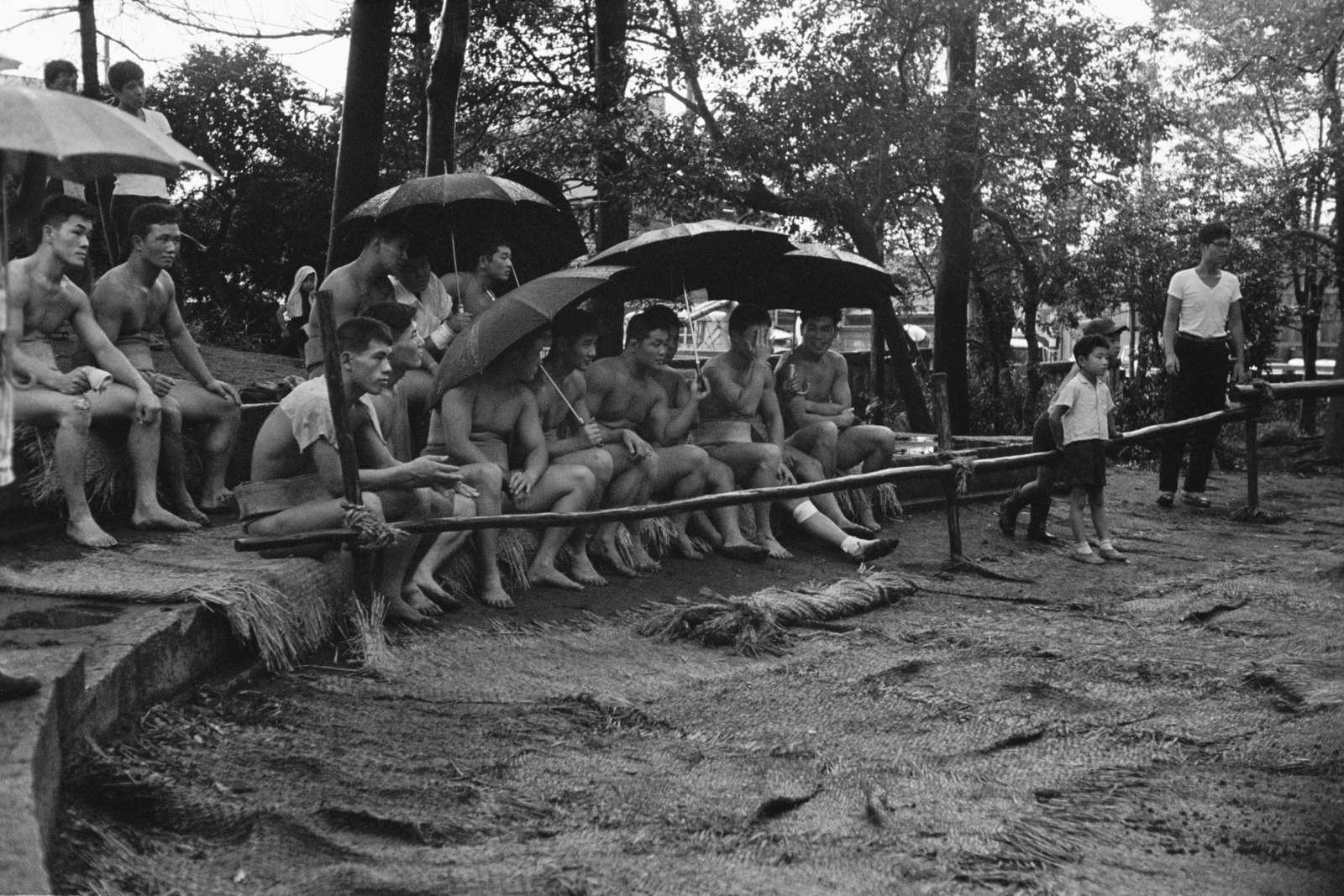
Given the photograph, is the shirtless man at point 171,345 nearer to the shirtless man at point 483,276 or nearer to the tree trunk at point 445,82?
the shirtless man at point 483,276

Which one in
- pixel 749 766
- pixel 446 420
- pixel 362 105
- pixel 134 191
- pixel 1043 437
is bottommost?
pixel 749 766

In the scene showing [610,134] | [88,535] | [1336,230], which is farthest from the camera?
[1336,230]

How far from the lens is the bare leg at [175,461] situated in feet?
21.8

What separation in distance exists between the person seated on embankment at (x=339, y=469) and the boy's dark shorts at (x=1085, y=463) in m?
4.29

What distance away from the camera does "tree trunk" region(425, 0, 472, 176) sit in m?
10.3

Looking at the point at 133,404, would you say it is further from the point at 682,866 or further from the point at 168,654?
the point at 682,866

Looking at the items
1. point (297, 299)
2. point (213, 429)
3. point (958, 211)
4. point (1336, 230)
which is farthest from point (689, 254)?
point (1336, 230)

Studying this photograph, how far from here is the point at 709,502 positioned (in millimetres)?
7320

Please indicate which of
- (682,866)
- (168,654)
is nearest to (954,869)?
(682,866)

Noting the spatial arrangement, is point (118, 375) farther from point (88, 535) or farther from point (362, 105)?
point (362, 105)

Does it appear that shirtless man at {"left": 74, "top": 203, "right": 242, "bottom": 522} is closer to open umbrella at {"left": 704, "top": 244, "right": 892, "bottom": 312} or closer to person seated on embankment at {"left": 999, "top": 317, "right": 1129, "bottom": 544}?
open umbrella at {"left": 704, "top": 244, "right": 892, "bottom": 312}

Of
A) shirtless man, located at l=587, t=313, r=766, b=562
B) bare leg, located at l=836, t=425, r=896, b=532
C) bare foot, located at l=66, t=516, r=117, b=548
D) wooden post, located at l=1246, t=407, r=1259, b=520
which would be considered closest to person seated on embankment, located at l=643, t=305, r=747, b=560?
shirtless man, located at l=587, t=313, r=766, b=562

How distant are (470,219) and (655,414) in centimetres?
160

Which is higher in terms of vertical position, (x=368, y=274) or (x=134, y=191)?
(x=134, y=191)
